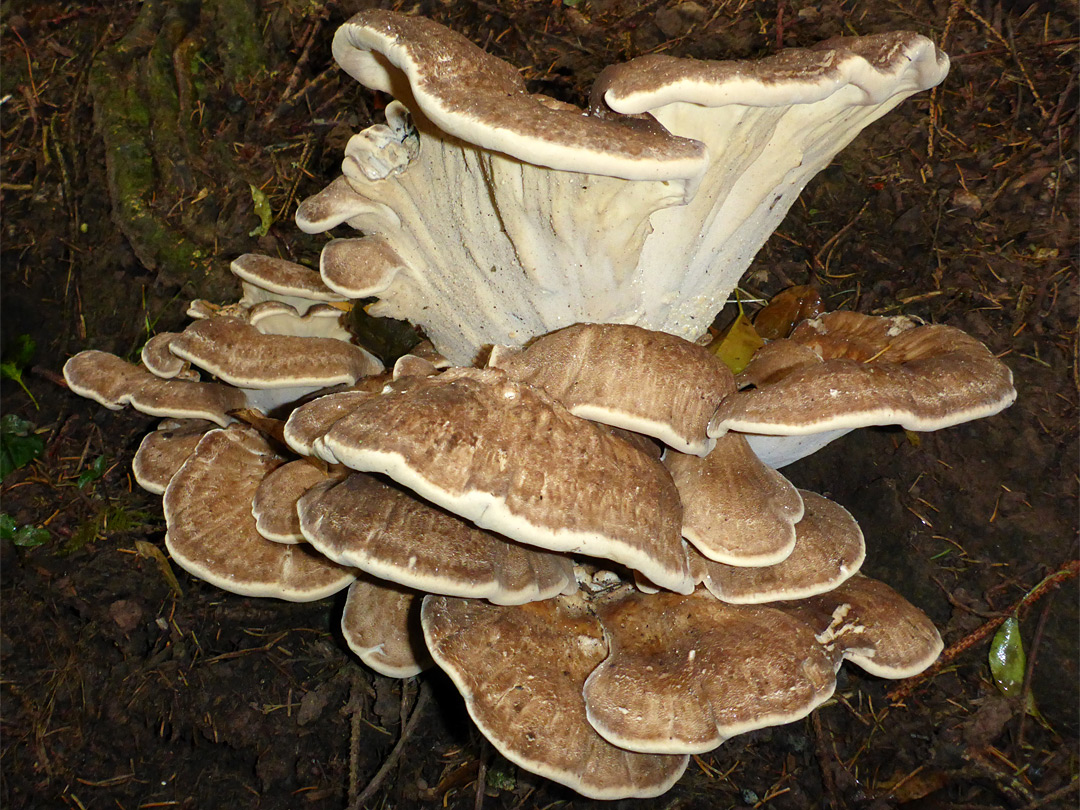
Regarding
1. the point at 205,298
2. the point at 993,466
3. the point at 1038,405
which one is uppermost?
the point at 205,298

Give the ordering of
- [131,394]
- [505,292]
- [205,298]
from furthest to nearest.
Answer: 1. [205,298]
2. [131,394]
3. [505,292]

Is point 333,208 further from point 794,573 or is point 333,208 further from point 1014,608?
point 1014,608

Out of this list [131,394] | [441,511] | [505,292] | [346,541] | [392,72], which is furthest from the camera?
[131,394]

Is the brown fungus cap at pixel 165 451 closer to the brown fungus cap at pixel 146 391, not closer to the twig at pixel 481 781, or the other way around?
the brown fungus cap at pixel 146 391

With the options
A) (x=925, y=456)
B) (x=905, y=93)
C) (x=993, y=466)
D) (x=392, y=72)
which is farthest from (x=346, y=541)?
(x=993, y=466)

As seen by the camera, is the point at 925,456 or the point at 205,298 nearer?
the point at 925,456

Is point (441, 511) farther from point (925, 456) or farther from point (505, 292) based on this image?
point (925, 456)

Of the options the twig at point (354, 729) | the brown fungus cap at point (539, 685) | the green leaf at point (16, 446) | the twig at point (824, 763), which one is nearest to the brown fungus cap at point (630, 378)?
the brown fungus cap at point (539, 685)

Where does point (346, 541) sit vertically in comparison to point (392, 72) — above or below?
below

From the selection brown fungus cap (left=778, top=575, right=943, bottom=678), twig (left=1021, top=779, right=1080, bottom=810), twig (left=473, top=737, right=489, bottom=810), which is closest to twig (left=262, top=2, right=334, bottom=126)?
twig (left=473, top=737, right=489, bottom=810)
